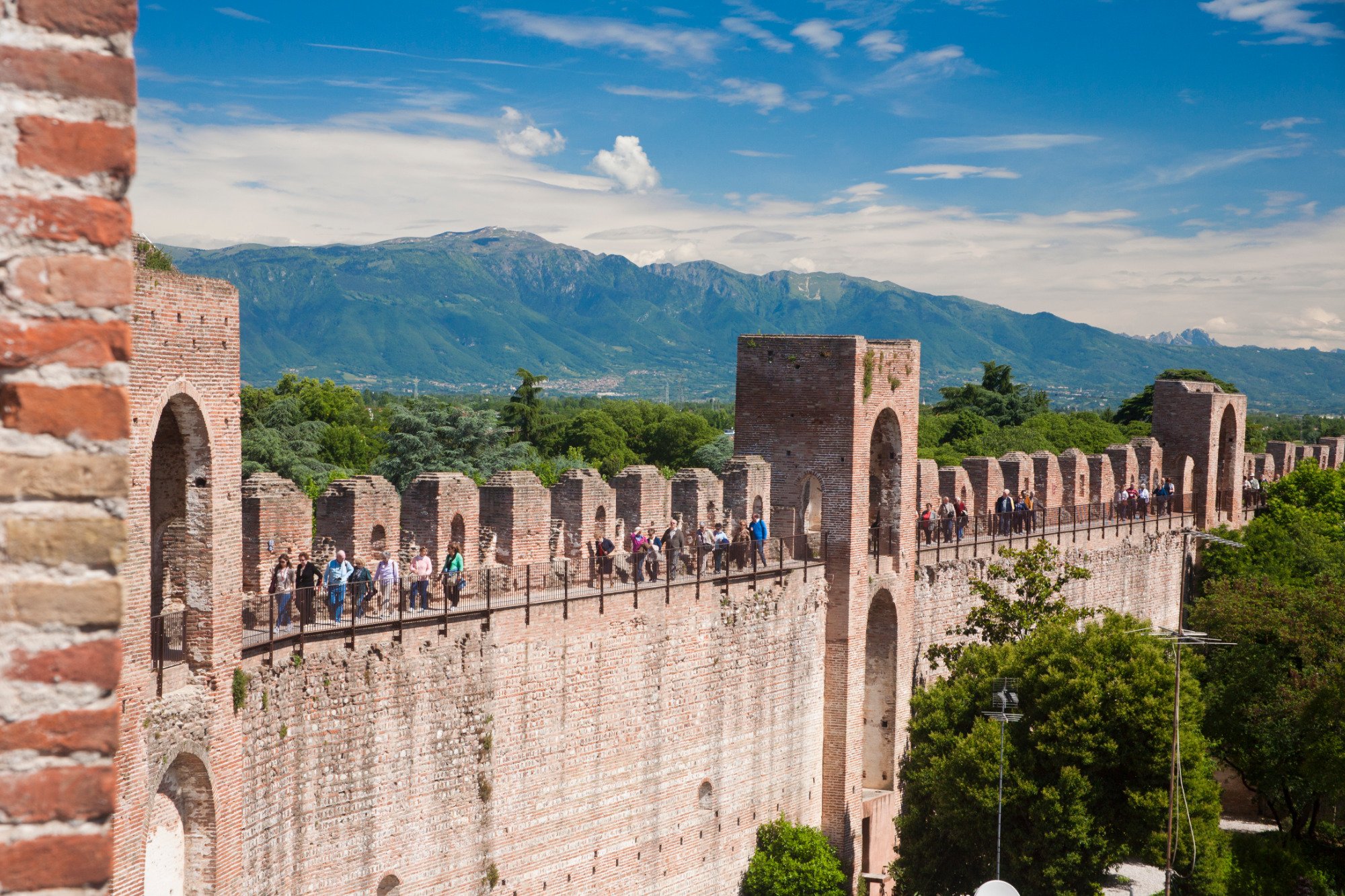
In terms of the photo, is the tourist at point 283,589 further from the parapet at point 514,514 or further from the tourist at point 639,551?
the tourist at point 639,551

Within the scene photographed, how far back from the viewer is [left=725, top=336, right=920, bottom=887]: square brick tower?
21859mm

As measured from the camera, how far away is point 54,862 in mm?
3340

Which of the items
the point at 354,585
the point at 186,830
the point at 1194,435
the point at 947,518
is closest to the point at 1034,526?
the point at 947,518

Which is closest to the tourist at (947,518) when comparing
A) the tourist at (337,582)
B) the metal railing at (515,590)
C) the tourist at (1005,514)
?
the tourist at (1005,514)

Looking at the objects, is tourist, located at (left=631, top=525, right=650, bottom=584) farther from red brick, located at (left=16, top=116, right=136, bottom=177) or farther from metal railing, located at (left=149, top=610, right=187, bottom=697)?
red brick, located at (left=16, top=116, right=136, bottom=177)

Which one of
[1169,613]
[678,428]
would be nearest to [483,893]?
[1169,613]

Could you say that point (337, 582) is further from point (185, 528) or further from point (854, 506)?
point (854, 506)

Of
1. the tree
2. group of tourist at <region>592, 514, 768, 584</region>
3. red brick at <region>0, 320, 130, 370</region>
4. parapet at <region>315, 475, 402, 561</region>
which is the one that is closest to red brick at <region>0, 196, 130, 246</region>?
red brick at <region>0, 320, 130, 370</region>

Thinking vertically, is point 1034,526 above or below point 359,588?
below

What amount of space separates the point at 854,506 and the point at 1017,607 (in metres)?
5.39

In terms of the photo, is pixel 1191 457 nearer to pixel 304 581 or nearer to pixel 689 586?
pixel 689 586

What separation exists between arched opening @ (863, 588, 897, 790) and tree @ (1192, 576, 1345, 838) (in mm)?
7471

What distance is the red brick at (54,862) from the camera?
3.32 m

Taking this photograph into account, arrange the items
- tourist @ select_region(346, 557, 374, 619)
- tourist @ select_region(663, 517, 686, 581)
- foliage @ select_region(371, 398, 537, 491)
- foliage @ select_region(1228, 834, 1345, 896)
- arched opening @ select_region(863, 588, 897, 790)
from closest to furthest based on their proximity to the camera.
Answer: tourist @ select_region(346, 557, 374, 619) < tourist @ select_region(663, 517, 686, 581) < arched opening @ select_region(863, 588, 897, 790) < foliage @ select_region(1228, 834, 1345, 896) < foliage @ select_region(371, 398, 537, 491)
